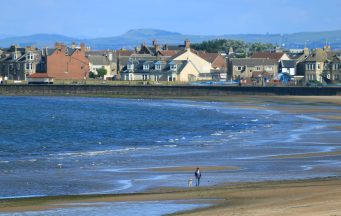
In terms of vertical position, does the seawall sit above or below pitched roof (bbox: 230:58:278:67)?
below

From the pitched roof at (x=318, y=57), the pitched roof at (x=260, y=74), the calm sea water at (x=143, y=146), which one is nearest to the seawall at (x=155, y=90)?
the calm sea water at (x=143, y=146)

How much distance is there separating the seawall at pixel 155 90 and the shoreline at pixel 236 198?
78.0 meters

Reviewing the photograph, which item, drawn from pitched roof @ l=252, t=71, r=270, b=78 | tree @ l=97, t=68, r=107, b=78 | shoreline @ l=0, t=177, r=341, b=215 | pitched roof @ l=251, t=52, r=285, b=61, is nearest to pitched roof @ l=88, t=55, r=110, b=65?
tree @ l=97, t=68, r=107, b=78

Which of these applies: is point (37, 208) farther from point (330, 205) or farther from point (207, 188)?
point (330, 205)

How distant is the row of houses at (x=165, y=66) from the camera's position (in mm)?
137500

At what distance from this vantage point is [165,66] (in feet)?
468

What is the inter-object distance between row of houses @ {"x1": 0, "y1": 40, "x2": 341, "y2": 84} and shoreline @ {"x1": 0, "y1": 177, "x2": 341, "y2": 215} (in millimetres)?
100145

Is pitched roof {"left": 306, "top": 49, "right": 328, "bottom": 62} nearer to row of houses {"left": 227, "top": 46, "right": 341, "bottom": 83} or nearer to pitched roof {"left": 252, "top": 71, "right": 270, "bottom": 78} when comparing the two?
row of houses {"left": 227, "top": 46, "right": 341, "bottom": 83}

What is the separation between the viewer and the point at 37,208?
2859 cm

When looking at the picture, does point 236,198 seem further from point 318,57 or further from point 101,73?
point 101,73

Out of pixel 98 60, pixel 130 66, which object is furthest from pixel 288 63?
pixel 98 60

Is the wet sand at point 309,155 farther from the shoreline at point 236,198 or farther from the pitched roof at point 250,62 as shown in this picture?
the pitched roof at point 250,62

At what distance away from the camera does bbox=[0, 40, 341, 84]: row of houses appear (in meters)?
138

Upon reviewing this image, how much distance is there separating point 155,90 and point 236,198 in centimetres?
8988
